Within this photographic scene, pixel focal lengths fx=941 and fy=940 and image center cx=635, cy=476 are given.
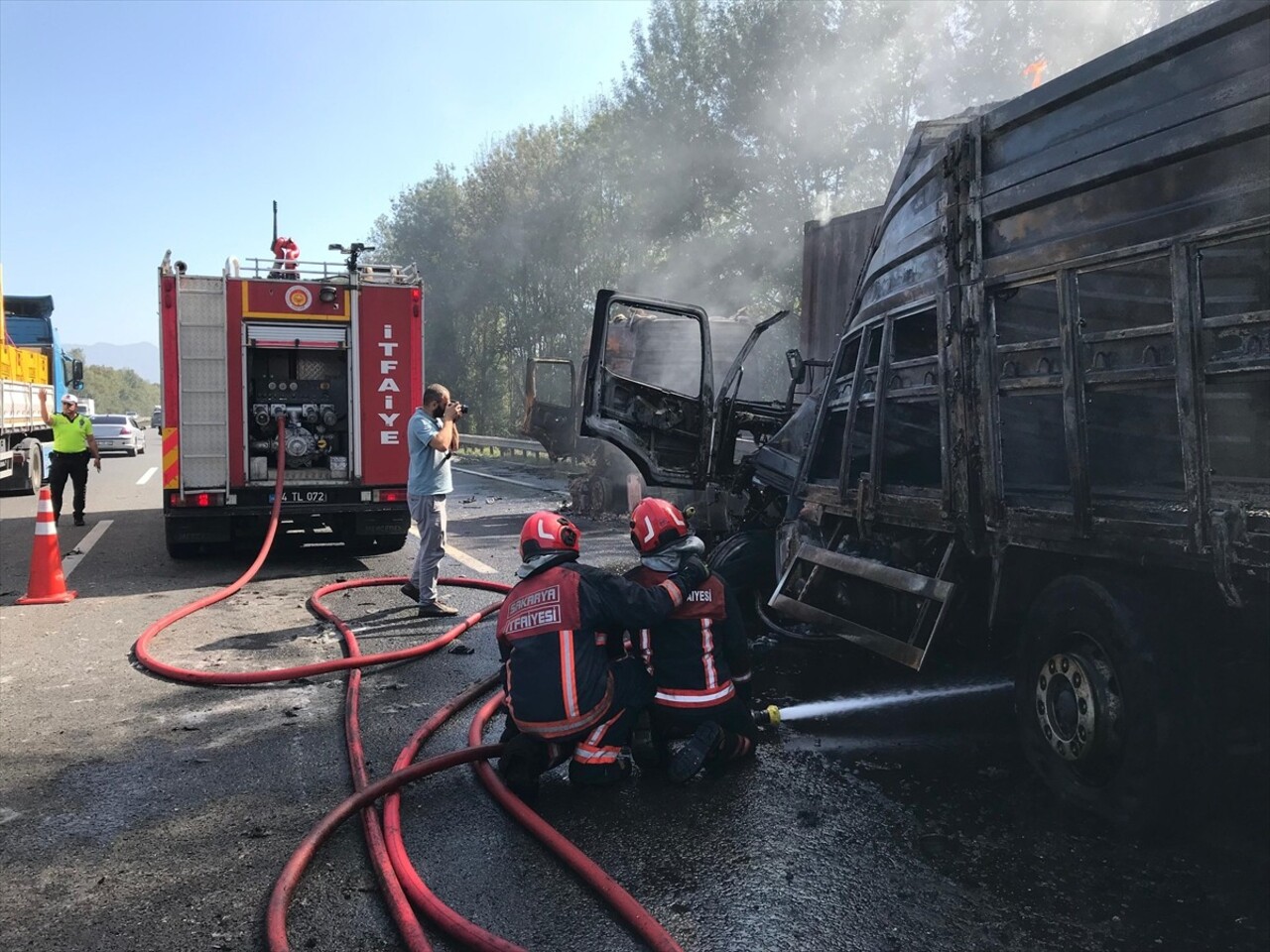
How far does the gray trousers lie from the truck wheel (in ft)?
13.9

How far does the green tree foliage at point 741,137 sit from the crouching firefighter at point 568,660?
17.9 m

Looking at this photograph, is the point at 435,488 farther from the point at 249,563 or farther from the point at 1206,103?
the point at 1206,103

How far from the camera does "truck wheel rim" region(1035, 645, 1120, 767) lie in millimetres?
3186

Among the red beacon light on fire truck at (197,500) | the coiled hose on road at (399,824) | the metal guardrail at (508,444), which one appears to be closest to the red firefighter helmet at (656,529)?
the coiled hose on road at (399,824)

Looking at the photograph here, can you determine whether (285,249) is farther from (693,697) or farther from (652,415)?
(693,697)

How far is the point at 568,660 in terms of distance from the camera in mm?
3627

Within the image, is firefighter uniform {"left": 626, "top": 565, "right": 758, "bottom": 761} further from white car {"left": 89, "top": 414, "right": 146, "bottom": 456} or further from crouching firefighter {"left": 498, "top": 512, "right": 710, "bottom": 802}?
white car {"left": 89, "top": 414, "right": 146, "bottom": 456}

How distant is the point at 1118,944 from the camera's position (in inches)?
103

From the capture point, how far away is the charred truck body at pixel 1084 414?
9.29 ft

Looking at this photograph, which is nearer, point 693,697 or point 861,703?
point 693,697

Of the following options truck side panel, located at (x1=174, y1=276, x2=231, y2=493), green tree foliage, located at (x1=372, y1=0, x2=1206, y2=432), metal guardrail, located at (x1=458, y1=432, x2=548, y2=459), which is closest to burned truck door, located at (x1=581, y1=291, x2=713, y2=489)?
truck side panel, located at (x1=174, y1=276, x2=231, y2=493)

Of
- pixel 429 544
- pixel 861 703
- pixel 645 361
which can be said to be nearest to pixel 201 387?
pixel 429 544

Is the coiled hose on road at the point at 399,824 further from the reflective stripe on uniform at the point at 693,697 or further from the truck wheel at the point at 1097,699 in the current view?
the truck wheel at the point at 1097,699

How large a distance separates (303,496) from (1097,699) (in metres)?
7.21
